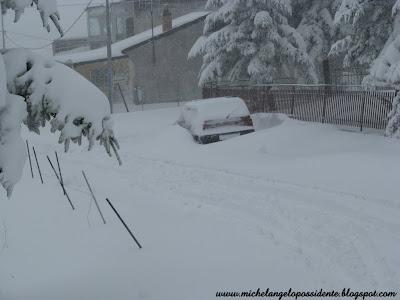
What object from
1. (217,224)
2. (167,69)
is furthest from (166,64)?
(217,224)

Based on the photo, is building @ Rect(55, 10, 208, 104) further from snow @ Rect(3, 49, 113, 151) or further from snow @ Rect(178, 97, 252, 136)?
snow @ Rect(3, 49, 113, 151)

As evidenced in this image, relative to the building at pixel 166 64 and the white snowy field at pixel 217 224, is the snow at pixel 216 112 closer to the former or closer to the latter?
the white snowy field at pixel 217 224

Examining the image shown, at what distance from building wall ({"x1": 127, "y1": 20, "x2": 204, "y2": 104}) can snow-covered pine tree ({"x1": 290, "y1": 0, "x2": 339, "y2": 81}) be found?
10.6 m

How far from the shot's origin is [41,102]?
17.2 ft

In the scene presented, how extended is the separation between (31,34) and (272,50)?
5125 cm

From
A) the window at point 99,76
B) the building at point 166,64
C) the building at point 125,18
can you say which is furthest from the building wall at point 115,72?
the building at point 125,18

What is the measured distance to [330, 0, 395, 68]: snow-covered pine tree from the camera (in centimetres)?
1580

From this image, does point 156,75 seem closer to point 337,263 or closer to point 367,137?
point 367,137

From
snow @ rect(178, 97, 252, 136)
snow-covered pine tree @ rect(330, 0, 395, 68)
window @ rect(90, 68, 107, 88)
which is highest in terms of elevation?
snow-covered pine tree @ rect(330, 0, 395, 68)

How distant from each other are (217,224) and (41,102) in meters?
4.10

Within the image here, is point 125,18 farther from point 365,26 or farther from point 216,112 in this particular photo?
point 216,112

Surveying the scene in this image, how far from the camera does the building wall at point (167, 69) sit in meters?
34.6

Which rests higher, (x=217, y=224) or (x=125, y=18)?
(x=125, y=18)

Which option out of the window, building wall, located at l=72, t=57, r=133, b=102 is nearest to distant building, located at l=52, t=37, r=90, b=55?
the window
